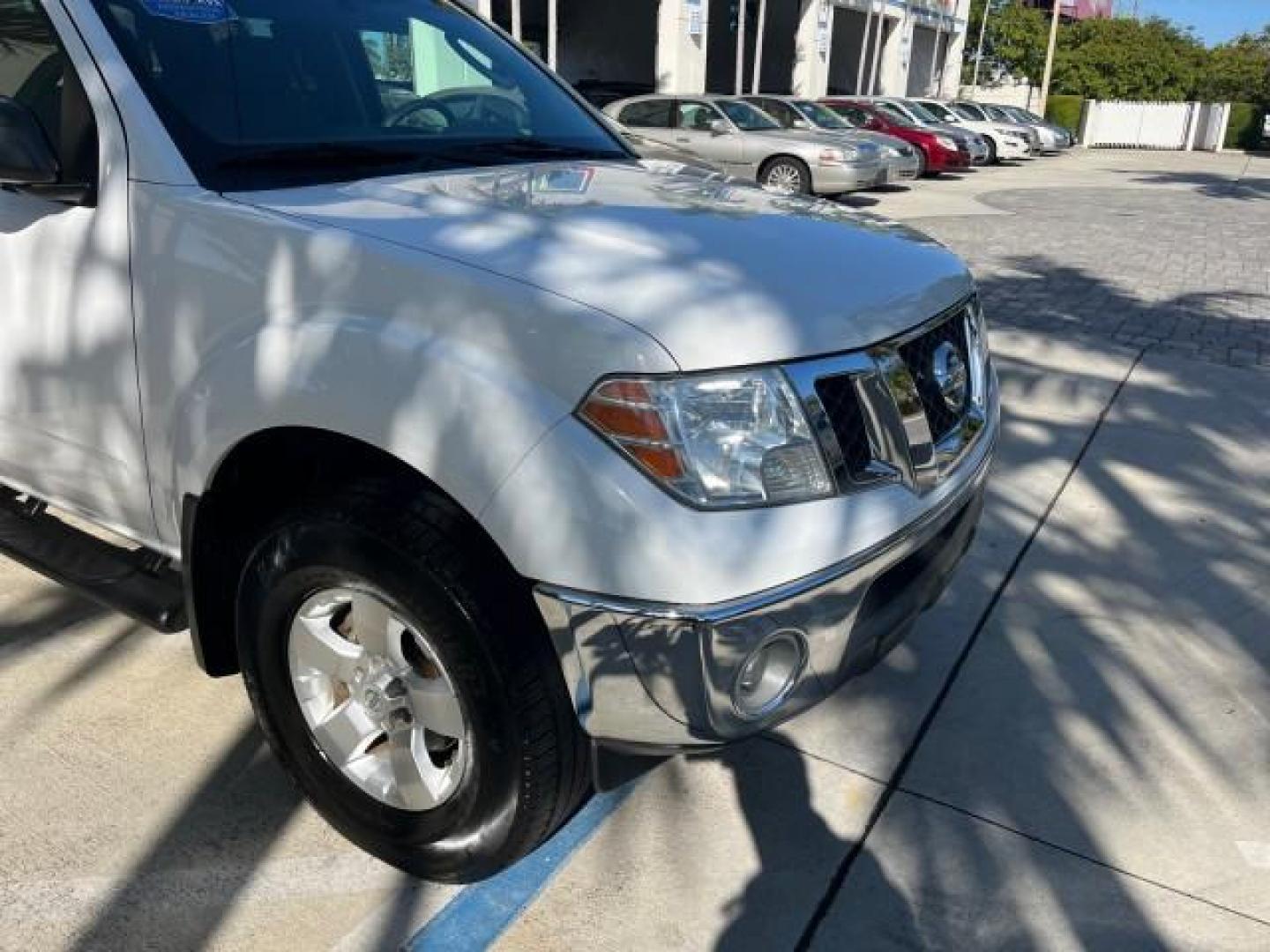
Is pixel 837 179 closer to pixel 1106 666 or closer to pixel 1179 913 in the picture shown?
pixel 1106 666

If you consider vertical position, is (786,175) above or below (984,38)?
below

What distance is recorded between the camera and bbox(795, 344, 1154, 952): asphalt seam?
7.67ft

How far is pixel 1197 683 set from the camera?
3.27 m

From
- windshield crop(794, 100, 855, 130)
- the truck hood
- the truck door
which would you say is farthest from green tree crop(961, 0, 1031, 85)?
the truck door

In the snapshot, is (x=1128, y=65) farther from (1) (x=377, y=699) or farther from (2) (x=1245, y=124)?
(1) (x=377, y=699)

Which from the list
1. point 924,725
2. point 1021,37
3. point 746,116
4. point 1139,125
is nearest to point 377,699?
point 924,725

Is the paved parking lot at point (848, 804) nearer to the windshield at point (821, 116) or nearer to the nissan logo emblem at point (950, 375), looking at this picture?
the nissan logo emblem at point (950, 375)

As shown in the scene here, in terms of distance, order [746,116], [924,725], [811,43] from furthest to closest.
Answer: [811,43], [746,116], [924,725]

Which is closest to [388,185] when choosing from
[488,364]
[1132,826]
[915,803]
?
[488,364]

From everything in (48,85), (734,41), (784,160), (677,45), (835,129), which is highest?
(734,41)

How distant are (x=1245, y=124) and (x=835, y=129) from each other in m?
40.7

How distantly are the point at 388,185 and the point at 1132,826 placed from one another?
2.41 meters

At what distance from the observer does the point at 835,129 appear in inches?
685

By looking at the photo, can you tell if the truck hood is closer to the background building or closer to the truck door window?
the truck door window
